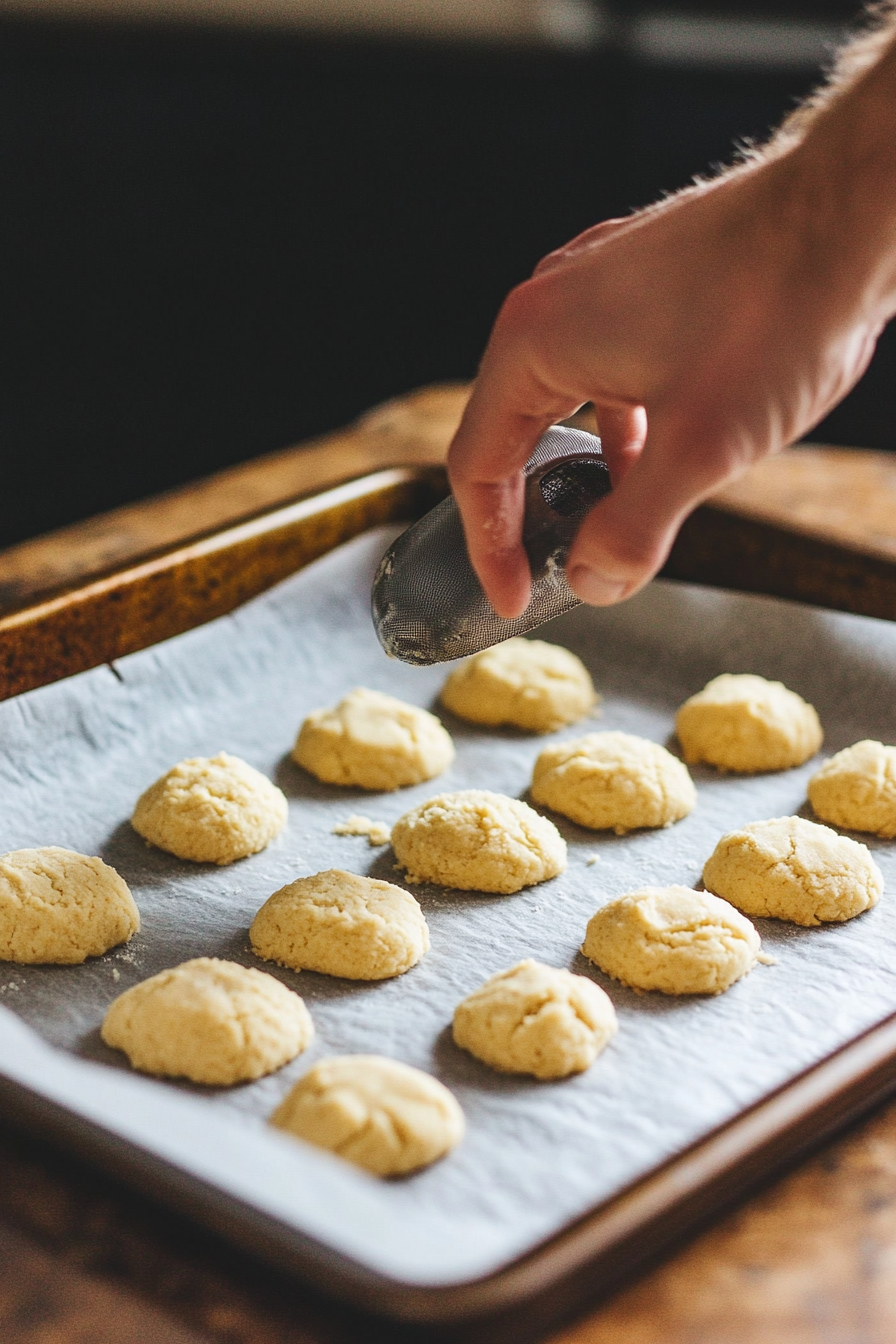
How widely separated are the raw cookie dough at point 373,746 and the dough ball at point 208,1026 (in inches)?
23.1

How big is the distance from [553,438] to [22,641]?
817mm

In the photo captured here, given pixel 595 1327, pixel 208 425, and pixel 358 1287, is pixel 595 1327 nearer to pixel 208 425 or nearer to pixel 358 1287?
pixel 358 1287

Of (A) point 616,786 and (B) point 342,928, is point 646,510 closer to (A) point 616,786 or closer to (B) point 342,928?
(B) point 342,928

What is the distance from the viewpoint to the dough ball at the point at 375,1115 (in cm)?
121

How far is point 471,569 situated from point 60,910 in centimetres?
64

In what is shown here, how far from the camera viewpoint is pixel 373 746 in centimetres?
199

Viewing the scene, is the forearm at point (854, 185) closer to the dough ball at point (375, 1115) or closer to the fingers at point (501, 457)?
the fingers at point (501, 457)

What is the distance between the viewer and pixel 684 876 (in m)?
1.80

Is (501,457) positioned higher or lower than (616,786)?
higher

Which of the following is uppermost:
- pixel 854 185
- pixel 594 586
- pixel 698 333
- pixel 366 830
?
pixel 854 185

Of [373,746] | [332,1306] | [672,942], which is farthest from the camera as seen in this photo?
[373,746]

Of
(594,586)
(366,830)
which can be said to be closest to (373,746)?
(366,830)

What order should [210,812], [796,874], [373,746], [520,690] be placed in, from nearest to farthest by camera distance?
1. [796,874]
2. [210,812]
3. [373,746]
4. [520,690]

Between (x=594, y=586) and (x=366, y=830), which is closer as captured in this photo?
(x=594, y=586)
